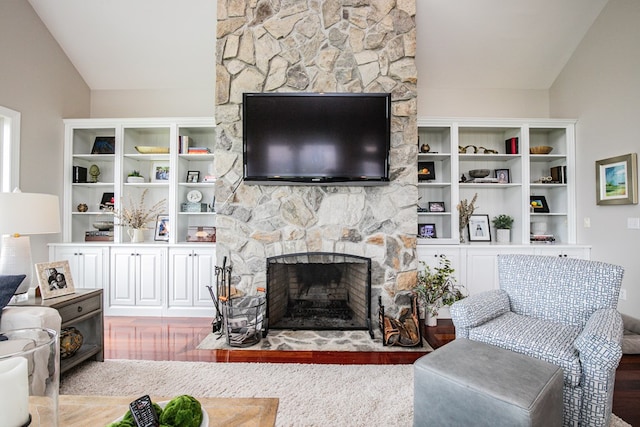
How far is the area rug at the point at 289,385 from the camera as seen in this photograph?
1785 mm

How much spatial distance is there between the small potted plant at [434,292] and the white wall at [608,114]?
1657 mm

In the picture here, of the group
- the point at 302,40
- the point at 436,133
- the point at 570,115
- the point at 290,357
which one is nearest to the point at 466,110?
the point at 436,133

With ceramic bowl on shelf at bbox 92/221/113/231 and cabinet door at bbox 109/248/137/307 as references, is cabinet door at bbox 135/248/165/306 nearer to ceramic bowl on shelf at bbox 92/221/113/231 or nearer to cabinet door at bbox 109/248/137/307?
cabinet door at bbox 109/248/137/307

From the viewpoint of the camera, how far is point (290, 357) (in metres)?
2.55

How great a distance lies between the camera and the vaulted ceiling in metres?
3.41

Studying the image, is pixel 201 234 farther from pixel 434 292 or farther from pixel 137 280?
pixel 434 292

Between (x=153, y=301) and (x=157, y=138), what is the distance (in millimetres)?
2103

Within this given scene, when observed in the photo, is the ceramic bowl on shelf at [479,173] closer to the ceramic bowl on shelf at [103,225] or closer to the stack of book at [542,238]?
the stack of book at [542,238]

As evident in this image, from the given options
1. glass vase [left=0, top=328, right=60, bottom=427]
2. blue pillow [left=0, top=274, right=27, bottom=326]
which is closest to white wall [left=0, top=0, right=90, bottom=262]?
blue pillow [left=0, top=274, right=27, bottom=326]

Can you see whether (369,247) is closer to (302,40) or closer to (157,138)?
(302,40)

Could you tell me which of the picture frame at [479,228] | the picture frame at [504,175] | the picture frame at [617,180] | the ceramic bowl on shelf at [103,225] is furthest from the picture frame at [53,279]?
the picture frame at [617,180]

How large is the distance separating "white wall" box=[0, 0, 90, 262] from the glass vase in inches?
137

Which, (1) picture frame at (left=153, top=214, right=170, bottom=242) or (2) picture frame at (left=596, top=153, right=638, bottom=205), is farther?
(1) picture frame at (left=153, top=214, right=170, bottom=242)

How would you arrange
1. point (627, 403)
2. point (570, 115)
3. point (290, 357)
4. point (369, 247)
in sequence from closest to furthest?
→ point (627, 403) → point (290, 357) → point (369, 247) → point (570, 115)
